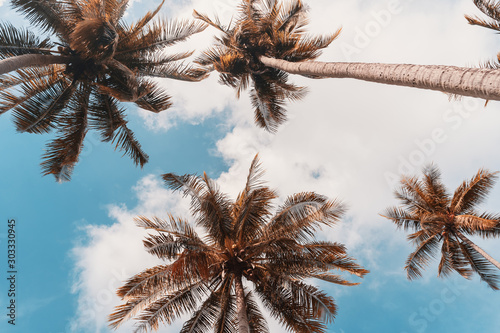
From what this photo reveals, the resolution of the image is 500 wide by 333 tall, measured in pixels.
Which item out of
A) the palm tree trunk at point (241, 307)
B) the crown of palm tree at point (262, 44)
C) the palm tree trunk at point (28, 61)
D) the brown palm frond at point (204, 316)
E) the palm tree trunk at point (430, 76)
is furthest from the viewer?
the crown of palm tree at point (262, 44)

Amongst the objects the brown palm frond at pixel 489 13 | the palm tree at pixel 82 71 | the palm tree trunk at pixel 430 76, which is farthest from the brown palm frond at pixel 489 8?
the palm tree at pixel 82 71

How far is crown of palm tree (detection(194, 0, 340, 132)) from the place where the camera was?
13.1 metres

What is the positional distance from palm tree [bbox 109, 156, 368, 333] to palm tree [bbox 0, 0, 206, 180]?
3403mm

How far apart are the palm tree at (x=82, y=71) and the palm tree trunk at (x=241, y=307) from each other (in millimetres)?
5824

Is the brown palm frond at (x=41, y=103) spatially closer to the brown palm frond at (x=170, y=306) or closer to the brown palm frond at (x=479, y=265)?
the brown palm frond at (x=170, y=306)

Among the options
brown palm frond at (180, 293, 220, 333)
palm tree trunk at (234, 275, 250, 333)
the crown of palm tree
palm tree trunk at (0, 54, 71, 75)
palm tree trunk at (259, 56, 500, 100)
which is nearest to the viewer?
palm tree trunk at (259, 56, 500, 100)

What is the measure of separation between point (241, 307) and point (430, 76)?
7427 millimetres

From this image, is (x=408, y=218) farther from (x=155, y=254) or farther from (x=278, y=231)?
(x=155, y=254)

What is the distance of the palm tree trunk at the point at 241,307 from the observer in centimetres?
911

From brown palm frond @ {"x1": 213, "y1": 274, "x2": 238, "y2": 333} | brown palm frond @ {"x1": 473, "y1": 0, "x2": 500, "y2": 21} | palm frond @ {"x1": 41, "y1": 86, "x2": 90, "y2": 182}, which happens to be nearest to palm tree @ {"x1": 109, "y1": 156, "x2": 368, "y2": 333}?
brown palm frond @ {"x1": 213, "y1": 274, "x2": 238, "y2": 333}

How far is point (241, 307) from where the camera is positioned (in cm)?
971

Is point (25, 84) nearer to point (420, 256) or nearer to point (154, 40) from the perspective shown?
point (154, 40)

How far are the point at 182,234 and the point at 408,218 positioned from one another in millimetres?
13380

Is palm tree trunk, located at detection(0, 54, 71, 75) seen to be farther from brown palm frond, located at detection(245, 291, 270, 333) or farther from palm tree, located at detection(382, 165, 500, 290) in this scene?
palm tree, located at detection(382, 165, 500, 290)
